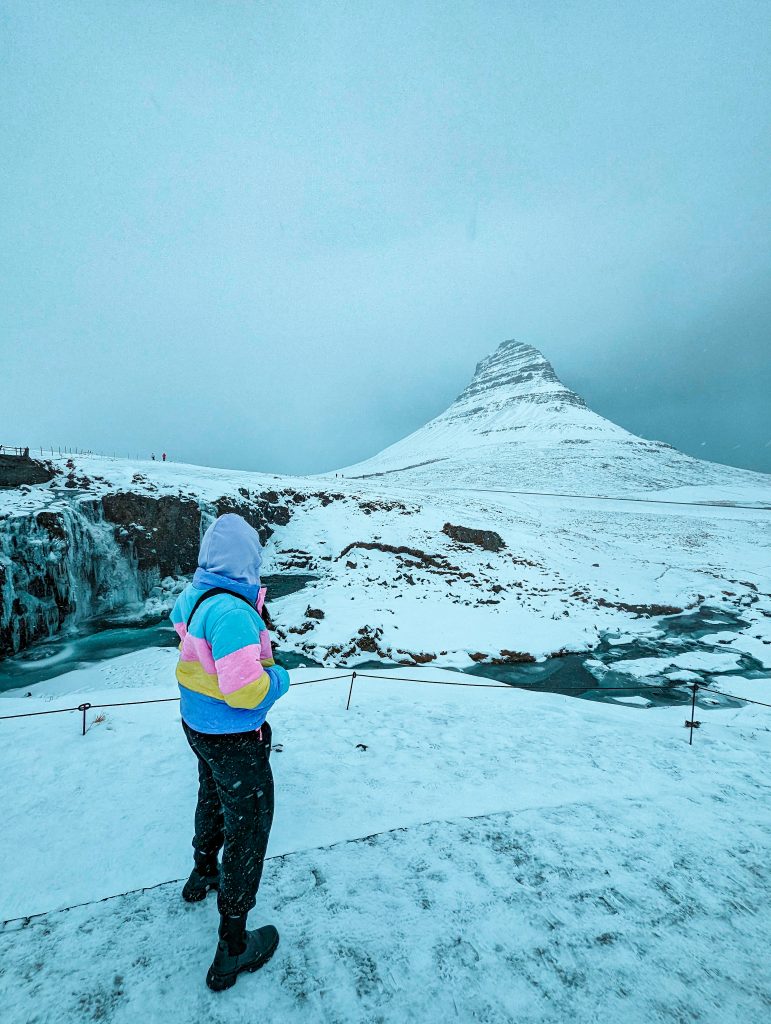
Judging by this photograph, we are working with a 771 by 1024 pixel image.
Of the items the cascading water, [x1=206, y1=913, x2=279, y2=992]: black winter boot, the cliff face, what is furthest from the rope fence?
the cliff face

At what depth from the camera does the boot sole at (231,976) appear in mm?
2258

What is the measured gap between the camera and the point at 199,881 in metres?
2.85

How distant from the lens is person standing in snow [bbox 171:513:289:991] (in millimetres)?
2301

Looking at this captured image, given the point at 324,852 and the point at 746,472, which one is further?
the point at 746,472

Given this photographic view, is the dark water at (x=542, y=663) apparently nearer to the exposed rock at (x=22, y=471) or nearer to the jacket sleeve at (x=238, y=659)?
the exposed rock at (x=22, y=471)

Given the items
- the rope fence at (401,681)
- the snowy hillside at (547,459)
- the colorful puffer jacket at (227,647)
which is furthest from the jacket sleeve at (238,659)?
the snowy hillside at (547,459)

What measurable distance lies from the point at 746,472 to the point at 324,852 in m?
106

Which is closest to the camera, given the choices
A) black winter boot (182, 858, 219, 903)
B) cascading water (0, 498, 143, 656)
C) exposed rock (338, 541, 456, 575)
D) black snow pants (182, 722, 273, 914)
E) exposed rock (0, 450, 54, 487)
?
black snow pants (182, 722, 273, 914)

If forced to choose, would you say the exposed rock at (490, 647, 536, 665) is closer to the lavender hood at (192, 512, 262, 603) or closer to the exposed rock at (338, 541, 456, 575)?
the exposed rock at (338, 541, 456, 575)

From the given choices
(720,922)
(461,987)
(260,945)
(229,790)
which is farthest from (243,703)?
(720,922)

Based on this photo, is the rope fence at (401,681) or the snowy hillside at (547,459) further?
the snowy hillside at (547,459)

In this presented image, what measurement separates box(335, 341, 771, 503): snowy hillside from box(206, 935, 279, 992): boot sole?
49.0m

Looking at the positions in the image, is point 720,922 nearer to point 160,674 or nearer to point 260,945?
point 260,945

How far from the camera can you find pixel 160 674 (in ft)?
33.0
